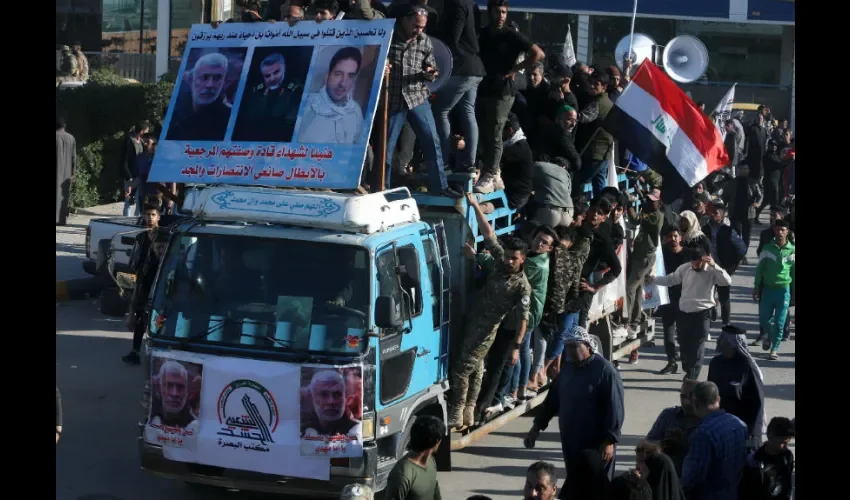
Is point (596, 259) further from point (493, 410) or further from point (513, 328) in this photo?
point (493, 410)

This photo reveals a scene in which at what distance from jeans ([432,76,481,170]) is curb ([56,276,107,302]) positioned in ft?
24.8

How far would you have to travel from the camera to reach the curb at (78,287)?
17.1 metres

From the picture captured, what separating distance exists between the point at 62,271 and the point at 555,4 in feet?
105

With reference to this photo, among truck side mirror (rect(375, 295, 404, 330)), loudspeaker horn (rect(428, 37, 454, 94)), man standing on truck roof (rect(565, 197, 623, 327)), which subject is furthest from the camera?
man standing on truck roof (rect(565, 197, 623, 327))

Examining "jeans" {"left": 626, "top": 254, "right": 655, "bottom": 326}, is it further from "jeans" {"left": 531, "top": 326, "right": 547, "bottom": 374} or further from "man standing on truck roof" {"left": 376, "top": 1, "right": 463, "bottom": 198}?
"man standing on truck roof" {"left": 376, "top": 1, "right": 463, "bottom": 198}


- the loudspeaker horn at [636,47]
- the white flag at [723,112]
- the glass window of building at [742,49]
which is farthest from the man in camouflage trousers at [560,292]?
the glass window of building at [742,49]

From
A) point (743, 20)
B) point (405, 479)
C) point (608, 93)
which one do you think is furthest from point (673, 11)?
point (405, 479)

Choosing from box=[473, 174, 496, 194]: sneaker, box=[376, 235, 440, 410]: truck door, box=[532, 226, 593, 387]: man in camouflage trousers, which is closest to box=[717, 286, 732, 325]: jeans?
box=[532, 226, 593, 387]: man in camouflage trousers

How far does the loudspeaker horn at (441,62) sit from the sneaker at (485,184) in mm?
898

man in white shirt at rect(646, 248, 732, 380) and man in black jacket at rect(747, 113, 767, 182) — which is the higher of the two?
man in black jacket at rect(747, 113, 767, 182)

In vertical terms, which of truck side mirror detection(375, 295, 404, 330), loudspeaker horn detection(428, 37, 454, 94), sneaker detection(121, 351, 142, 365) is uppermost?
loudspeaker horn detection(428, 37, 454, 94)

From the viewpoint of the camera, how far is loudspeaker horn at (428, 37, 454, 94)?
11125 millimetres

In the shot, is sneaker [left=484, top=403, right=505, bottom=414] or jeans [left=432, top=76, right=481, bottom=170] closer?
sneaker [left=484, top=403, right=505, bottom=414]
